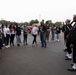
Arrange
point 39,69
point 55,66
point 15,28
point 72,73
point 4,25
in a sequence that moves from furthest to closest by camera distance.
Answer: point 15,28, point 4,25, point 55,66, point 39,69, point 72,73

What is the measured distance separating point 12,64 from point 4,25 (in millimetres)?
6746

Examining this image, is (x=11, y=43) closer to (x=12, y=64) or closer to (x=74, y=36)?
(x=12, y=64)

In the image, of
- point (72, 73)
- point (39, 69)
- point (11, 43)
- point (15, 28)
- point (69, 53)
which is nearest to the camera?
point (72, 73)

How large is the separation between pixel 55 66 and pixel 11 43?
9.70m

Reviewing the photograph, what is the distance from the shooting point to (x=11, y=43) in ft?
59.3

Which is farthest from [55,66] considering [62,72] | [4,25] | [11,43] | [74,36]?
[11,43]

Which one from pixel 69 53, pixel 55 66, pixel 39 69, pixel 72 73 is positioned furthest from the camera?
pixel 69 53

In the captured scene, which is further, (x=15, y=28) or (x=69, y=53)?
(x=15, y=28)

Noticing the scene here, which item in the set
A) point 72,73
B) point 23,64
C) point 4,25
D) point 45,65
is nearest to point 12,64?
point 23,64

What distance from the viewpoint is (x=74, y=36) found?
783 cm

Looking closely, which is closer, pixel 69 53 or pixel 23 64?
pixel 23 64

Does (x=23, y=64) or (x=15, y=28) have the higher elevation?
(x=15, y=28)

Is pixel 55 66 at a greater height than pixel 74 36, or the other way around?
pixel 74 36

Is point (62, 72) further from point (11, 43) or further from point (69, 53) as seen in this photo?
point (11, 43)
